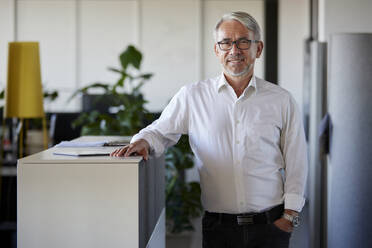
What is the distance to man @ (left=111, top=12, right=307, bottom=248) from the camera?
6.35ft

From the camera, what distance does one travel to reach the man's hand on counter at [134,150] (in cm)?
179

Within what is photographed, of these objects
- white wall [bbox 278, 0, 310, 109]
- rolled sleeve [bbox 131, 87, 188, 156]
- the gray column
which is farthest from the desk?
Result: white wall [bbox 278, 0, 310, 109]

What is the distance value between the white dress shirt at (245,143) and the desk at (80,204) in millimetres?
288

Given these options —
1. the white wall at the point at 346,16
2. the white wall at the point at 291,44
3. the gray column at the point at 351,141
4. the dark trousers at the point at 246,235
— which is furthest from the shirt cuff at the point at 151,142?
the white wall at the point at 291,44

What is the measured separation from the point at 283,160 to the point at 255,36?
50 centimetres

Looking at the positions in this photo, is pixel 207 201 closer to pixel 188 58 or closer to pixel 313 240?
pixel 313 240

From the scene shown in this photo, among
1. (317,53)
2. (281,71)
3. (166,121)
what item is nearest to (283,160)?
(166,121)

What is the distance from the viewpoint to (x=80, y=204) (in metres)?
1.69

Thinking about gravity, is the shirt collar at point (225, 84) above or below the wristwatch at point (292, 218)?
above

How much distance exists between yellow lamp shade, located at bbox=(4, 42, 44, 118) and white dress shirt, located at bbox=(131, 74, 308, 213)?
6.80 ft

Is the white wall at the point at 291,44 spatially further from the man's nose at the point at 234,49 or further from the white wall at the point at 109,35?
→ the man's nose at the point at 234,49

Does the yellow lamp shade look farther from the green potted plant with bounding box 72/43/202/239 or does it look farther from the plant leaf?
the plant leaf

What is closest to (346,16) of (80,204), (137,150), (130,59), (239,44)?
(130,59)

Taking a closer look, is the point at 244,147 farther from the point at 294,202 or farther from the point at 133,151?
the point at 133,151
